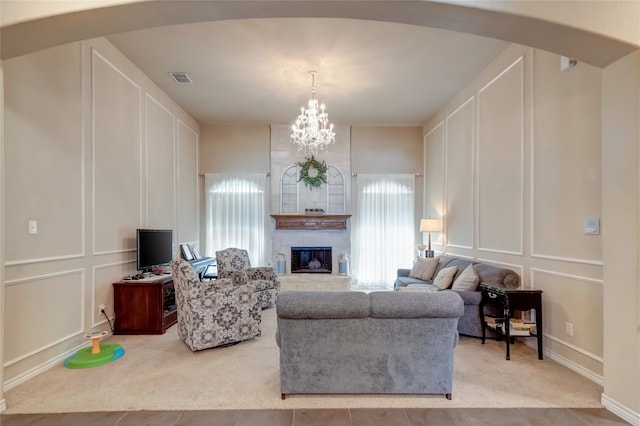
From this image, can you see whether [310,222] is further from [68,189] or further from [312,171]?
[68,189]

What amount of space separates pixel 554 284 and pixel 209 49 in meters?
4.52

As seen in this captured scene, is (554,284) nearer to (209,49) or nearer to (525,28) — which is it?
(525,28)

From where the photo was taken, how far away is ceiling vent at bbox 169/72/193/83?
16.0 feet

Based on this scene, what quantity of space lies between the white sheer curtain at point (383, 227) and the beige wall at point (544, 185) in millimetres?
2057

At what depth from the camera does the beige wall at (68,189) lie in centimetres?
290

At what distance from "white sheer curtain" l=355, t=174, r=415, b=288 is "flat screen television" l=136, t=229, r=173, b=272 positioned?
3.81 meters

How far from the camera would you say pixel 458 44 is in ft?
13.4

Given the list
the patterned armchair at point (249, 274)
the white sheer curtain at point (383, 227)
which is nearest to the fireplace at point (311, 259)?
the white sheer curtain at point (383, 227)

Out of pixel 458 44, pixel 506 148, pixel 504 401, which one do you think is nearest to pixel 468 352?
pixel 504 401

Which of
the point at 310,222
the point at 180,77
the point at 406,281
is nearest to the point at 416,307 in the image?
the point at 406,281

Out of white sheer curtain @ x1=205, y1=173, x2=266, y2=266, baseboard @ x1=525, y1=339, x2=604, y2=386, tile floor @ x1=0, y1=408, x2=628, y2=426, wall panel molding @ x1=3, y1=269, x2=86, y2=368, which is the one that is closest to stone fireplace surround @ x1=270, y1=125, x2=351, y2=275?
white sheer curtain @ x1=205, y1=173, x2=266, y2=266

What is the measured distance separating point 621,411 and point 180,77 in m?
5.81

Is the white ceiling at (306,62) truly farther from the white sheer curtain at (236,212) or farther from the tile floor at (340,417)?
the tile floor at (340,417)

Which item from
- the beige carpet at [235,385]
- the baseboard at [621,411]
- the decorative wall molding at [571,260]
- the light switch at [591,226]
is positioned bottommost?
the beige carpet at [235,385]
